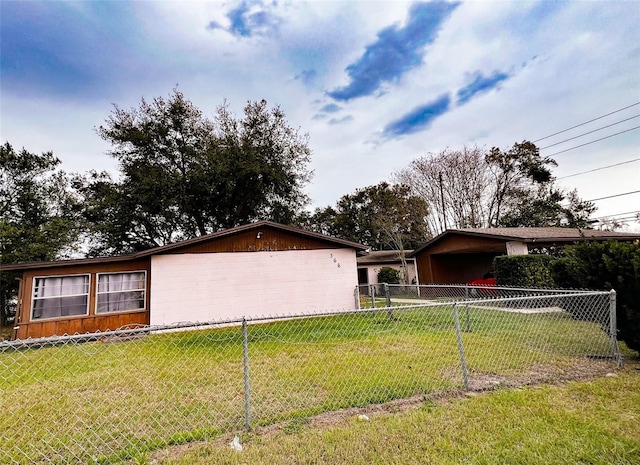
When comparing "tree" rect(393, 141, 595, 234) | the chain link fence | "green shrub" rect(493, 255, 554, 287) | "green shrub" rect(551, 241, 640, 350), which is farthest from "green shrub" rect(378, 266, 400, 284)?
"green shrub" rect(551, 241, 640, 350)

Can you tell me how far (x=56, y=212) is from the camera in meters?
18.6

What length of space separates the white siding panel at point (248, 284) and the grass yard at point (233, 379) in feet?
7.98

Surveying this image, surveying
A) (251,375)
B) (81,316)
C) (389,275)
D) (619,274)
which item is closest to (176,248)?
(81,316)

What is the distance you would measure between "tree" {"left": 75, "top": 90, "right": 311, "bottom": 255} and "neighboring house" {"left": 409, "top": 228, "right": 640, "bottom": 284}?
9717mm

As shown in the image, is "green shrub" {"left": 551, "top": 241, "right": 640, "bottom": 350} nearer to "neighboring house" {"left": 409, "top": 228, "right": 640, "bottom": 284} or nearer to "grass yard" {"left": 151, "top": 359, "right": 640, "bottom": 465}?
"grass yard" {"left": 151, "top": 359, "right": 640, "bottom": 465}

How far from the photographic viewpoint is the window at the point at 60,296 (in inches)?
372

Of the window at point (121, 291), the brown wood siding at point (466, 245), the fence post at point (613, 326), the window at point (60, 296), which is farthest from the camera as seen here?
the brown wood siding at point (466, 245)

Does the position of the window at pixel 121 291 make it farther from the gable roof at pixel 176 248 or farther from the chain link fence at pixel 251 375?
the chain link fence at pixel 251 375

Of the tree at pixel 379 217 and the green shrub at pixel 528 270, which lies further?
the tree at pixel 379 217

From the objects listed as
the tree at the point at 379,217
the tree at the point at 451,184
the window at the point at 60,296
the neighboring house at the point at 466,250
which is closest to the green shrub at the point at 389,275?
the tree at the point at 379,217

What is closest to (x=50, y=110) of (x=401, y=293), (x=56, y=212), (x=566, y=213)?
(x=56, y=212)

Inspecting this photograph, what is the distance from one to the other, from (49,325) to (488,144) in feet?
95.0

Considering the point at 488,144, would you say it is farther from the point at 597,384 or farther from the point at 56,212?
the point at 56,212

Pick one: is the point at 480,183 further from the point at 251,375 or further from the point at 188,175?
the point at 251,375
